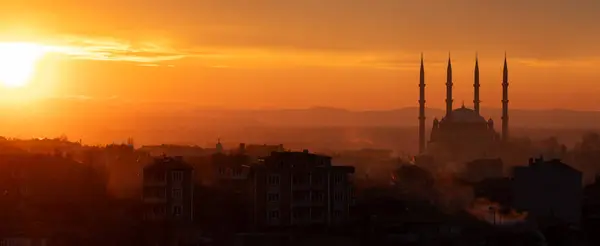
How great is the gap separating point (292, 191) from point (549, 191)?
373 inches

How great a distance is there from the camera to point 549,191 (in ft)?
109

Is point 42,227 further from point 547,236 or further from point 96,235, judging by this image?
point 547,236

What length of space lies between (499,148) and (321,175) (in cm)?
3995

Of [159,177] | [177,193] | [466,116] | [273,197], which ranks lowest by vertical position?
[273,197]

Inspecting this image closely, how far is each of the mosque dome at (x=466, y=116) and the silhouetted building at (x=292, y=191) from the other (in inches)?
1639

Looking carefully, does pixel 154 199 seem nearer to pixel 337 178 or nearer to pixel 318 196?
pixel 318 196

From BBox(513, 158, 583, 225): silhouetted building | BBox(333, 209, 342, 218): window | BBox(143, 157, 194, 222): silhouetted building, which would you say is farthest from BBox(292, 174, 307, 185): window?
BBox(513, 158, 583, 225): silhouetted building

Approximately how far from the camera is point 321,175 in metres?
27.7

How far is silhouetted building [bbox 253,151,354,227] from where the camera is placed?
27.3 meters

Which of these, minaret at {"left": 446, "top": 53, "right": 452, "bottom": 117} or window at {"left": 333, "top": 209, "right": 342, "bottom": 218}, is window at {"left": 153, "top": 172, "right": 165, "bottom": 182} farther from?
minaret at {"left": 446, "top": 53, "right": 452, "bottom": 117}

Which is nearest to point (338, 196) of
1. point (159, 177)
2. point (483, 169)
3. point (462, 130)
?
point (159, 177)

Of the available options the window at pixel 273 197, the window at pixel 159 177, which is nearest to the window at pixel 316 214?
the window at pixel 273 197

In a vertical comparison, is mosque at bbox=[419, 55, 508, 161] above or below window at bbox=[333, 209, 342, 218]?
above

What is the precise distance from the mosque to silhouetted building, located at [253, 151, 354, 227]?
127ft
